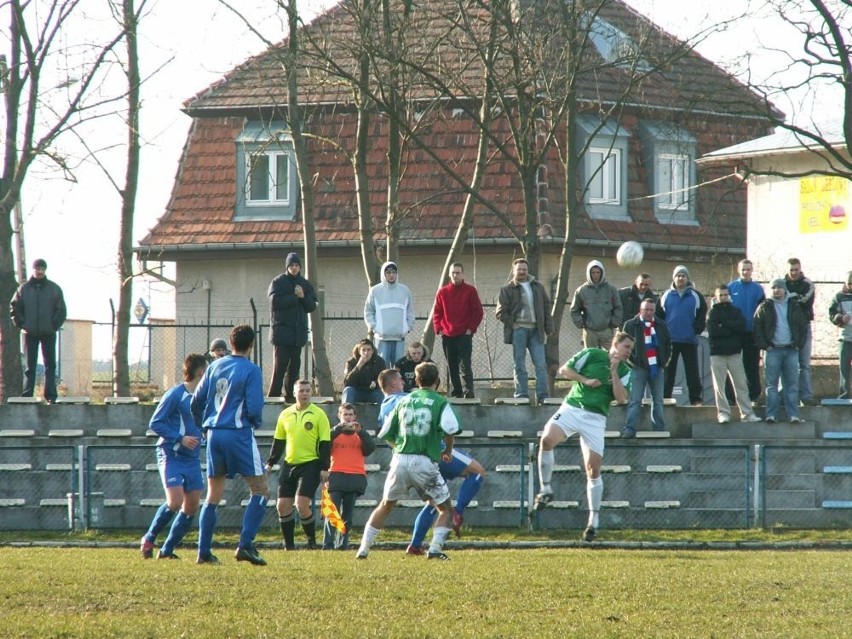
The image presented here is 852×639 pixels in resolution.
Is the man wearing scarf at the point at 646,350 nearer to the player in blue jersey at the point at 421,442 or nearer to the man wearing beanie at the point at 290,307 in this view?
the man wearing beanie at the point at 290,307

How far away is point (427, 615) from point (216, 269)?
24641 mm

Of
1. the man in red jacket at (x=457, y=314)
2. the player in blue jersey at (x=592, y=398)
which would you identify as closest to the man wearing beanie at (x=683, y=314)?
the man in red jacket at (x=457, y=314)

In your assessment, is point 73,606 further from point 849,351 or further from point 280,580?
point 849,351

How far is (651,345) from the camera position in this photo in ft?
62.4

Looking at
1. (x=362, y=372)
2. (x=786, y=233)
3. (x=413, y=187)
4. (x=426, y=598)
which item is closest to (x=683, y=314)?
(x=362, y=372)

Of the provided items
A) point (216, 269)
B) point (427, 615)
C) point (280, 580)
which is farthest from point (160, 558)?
point (216, 269)

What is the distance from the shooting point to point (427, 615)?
9109 mm

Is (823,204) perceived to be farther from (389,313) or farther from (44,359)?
(44,359)

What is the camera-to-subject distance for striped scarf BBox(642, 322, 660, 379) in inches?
747

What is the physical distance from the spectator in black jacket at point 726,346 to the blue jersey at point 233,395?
28.6 feet

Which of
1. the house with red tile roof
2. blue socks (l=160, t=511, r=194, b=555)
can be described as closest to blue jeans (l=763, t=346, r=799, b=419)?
blue socks (l=160, t=511, r=194, b=555)

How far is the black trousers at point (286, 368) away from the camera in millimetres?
20000

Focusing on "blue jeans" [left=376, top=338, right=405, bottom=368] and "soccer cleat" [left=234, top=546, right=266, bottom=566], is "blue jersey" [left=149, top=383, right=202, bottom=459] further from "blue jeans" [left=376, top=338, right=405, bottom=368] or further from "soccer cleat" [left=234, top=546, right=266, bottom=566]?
"blue jeans" [left=376, top=338, right=405, bottom=368]

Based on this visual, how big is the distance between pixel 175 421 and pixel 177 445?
235 millimetres
